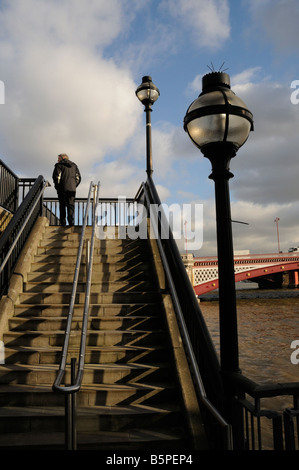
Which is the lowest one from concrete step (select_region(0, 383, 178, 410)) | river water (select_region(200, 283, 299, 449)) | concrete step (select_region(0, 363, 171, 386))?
river water (select_region(200, 283, 299, 449))

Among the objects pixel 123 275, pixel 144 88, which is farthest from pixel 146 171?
pixel 123 275

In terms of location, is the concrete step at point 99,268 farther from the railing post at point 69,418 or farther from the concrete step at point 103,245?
the railing post at point 69,418

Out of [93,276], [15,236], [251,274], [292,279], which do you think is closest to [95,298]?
[93,276]

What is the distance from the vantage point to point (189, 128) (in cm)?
312

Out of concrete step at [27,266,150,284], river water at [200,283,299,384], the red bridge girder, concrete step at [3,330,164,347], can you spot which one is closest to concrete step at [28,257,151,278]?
concrete step at [27,266,150,284]

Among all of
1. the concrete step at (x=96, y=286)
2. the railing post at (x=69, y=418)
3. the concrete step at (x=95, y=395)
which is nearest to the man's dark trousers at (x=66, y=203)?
the concrete step at (x=96, y=286)

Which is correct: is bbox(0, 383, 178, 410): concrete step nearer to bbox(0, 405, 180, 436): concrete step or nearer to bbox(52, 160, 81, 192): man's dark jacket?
bbox(0, 405, 180, 436): concrete step

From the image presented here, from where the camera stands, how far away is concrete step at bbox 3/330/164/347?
4.80 meters

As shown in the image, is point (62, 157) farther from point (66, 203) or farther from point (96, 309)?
point (96, 309)

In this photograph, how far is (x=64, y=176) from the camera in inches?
363

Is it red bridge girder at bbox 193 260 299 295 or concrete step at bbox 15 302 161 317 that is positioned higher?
red bridge girder at bbox 193 260 299 295

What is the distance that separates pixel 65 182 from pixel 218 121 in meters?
6.85

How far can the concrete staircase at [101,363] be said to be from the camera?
3.50 metres
